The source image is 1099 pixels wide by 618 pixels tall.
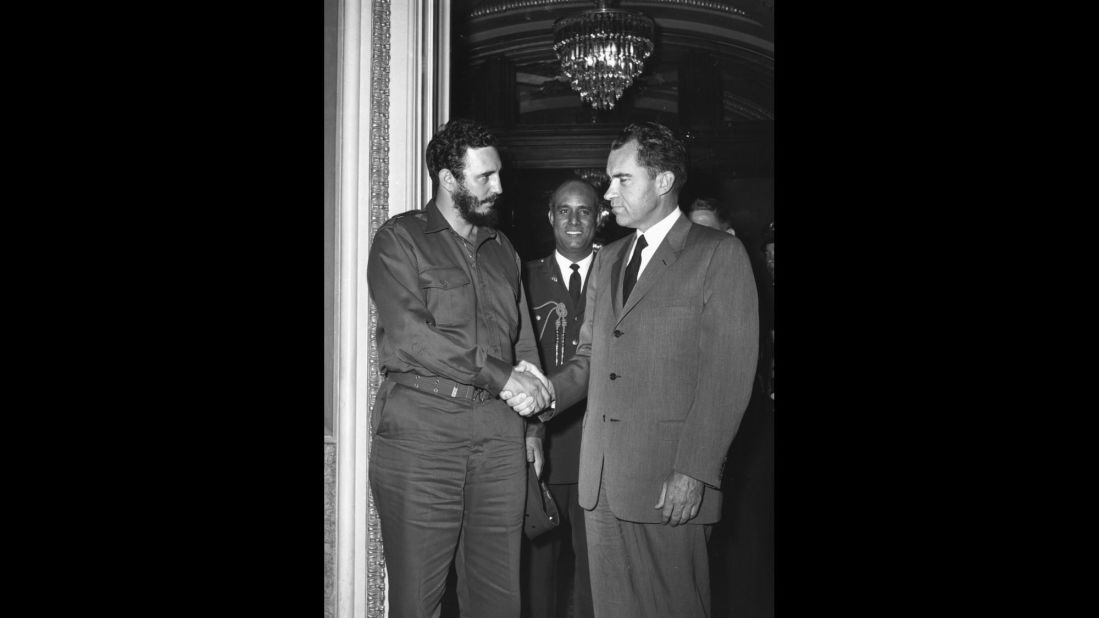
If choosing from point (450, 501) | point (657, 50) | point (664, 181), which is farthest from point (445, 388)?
point (657, 50)

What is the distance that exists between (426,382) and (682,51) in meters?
1.33

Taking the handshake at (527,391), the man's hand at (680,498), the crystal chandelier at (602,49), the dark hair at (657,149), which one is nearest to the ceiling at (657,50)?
the crystal chandelier at (602,49)

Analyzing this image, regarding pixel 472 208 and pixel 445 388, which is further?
pixel 472 208

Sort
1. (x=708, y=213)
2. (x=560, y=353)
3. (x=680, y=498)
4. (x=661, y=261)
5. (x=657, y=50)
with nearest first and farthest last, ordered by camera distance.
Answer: (x=680, y=498)
(x=661, y=261)
(x=708, y=213)
(x=560, y=353)
(x=657, y=50)

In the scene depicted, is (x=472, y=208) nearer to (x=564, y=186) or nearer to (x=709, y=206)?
(x=564, y=186)

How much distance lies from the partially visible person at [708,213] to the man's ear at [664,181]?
0.09 metres

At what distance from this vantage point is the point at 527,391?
269 cm

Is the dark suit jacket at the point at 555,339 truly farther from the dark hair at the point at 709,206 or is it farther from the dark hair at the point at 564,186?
the dark hair at the point at 709,206

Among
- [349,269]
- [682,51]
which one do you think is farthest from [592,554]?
[682,51]

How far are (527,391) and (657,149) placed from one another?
80 centimetres

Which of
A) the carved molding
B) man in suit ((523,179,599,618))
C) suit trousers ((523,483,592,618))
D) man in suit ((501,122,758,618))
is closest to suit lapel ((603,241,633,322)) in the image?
man in suit ((501,122,758,618))

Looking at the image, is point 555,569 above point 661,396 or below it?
below

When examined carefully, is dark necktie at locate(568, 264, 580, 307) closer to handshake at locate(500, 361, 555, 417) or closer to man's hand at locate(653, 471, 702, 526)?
handshake at locate(500, 361, 555, 417)

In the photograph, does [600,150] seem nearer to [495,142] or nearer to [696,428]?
[495,142]
